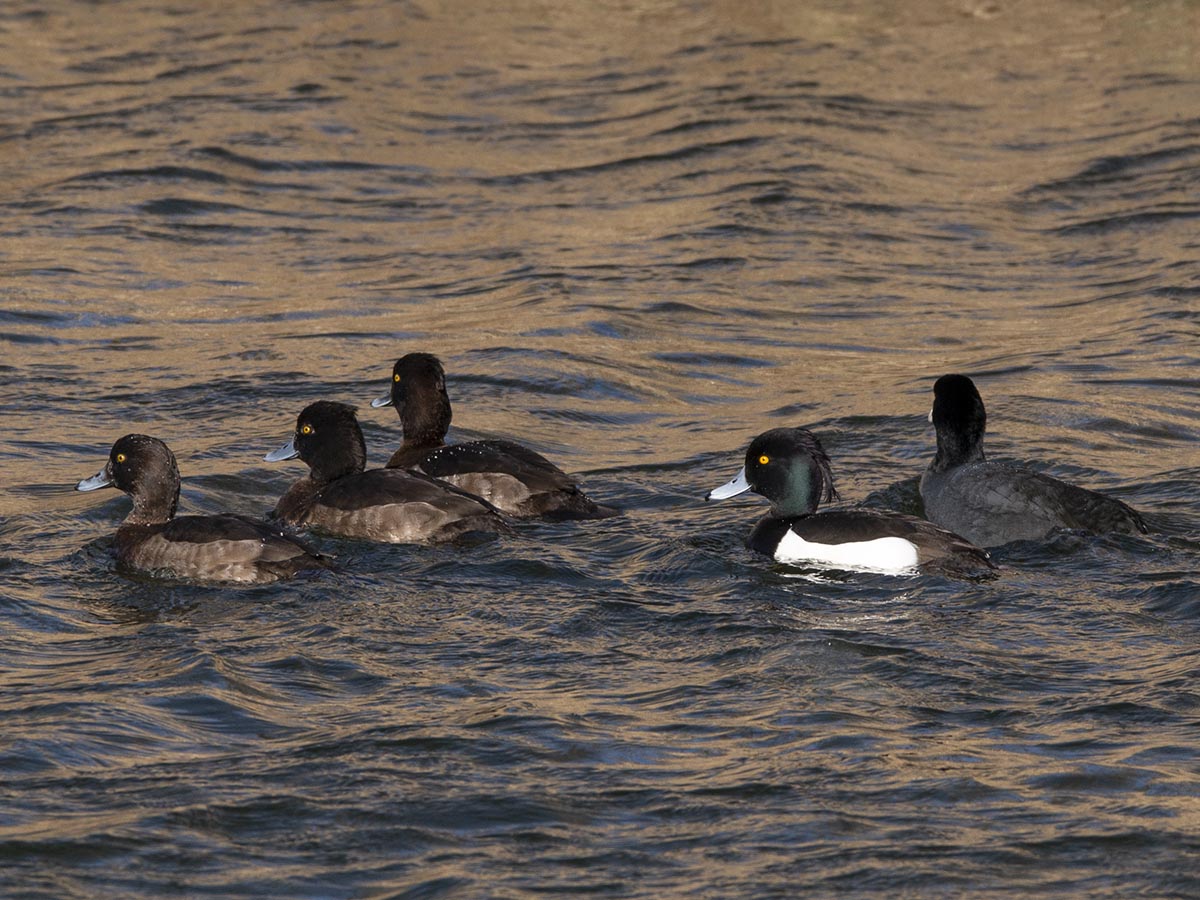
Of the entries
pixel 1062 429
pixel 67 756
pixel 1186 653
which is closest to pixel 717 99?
pixel 1062 429

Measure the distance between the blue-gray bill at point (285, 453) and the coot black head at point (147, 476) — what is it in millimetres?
1104

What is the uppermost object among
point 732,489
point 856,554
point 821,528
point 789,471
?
point 789,471

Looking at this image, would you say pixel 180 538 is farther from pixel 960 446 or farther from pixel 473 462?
pixel 960 446

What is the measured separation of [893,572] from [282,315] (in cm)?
724

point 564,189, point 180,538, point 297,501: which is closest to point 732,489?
point 297,501

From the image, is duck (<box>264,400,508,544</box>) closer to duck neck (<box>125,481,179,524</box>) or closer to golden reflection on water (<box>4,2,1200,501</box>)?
duck neck (<box>125,481,179,524</box>)

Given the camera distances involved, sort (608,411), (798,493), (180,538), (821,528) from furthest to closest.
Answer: (608,411) → (798,493) → (821,528) → (180,538)

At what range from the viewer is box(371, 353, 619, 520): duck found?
10.9 meters

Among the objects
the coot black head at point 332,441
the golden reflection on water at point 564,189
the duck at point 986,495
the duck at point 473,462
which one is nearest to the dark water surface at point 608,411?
the golden reflection on water at point 564,189

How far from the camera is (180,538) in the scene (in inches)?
387

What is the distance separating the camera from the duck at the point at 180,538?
31.6 ft

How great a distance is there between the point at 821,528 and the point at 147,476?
3490 millimetres

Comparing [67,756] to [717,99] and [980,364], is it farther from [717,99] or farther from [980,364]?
[717,99]

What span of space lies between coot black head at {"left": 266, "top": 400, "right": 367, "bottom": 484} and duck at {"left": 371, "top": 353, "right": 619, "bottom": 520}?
25 cm
